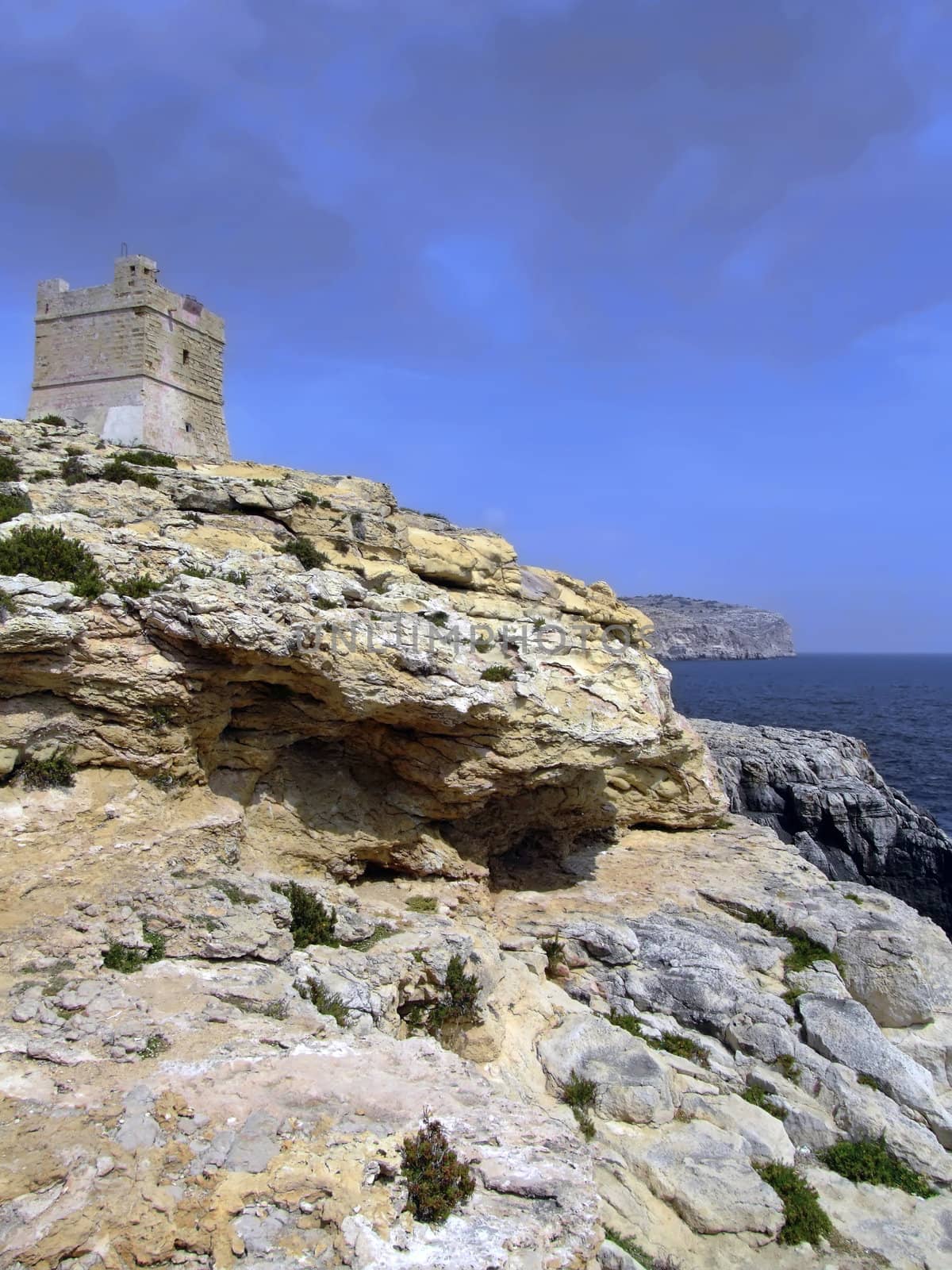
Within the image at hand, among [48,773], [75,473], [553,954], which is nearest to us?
[48,773]

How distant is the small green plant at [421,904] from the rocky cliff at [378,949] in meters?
0.11

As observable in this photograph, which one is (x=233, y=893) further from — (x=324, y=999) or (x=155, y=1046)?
(x=155, y=1046)

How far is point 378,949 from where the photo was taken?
506 inches

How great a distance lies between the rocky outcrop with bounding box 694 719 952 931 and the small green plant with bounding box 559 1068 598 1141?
18792 millimetres

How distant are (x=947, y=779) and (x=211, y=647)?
50279 millimetres

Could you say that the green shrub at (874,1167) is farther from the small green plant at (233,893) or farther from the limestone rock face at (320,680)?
the small green plant at (233,893)

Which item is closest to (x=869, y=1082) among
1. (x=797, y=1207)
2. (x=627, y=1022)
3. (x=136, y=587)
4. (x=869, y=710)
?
(x=797, y=1207)

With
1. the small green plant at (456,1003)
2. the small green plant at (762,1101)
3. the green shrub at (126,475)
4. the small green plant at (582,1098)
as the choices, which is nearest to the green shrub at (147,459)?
the green shrub at (126,475)

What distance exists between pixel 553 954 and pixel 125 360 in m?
25.3

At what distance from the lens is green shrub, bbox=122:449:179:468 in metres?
20.2

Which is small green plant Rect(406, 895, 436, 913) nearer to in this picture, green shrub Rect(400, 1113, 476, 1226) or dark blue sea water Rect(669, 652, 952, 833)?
green shrub Rect(400, 1113, 476, 1226)

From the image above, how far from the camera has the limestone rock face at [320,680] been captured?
13016 millimetres

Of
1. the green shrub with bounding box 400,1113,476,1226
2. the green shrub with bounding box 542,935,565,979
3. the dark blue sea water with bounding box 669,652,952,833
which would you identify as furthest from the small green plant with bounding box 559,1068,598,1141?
the dark blue sea water with bounding box 669,652,952,833

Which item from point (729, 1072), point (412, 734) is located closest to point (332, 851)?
point (412, 734)
